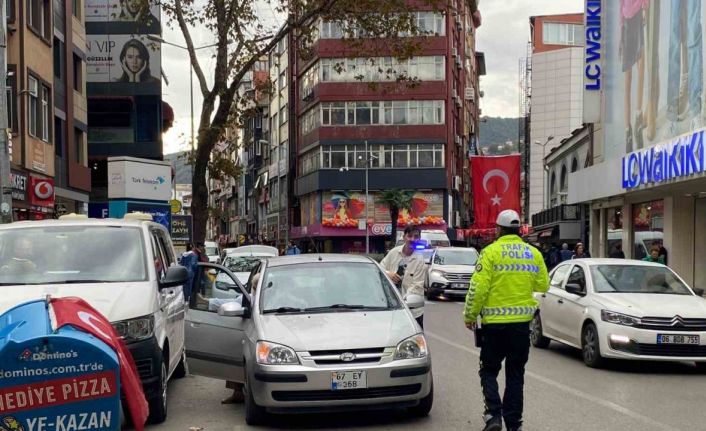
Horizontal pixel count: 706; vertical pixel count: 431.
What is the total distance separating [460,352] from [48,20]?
23.0 m

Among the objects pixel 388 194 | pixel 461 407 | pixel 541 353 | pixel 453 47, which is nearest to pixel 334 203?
pixel 388 194

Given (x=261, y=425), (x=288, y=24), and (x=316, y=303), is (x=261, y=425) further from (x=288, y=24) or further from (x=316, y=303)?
(x=288, y=24)

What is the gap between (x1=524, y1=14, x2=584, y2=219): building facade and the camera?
89.2 metres

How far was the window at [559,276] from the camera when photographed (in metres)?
12.8

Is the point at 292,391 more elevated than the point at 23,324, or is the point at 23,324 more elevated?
the point at 23,324

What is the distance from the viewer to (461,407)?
8.12m

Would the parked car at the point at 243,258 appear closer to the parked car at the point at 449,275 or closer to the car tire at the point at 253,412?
the parked car at the point at 449,275

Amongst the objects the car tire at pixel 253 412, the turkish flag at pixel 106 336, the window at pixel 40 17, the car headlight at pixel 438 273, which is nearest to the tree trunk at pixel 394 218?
the car headlight at pixel 438 273

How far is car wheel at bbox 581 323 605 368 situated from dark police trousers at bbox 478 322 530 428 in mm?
4384

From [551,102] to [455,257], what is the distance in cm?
6909

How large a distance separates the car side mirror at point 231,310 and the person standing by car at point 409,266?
9.30ft

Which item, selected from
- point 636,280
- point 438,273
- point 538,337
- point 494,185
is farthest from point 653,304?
point 494,185

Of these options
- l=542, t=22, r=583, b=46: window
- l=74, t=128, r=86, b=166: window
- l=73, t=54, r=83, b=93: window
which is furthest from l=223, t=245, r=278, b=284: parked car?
l=542, t=22, r=583, b=46: window

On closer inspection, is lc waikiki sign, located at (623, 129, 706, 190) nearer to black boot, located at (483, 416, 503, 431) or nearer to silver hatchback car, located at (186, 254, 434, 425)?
silver hatchback car, located at (186, 254, 434, 425)
